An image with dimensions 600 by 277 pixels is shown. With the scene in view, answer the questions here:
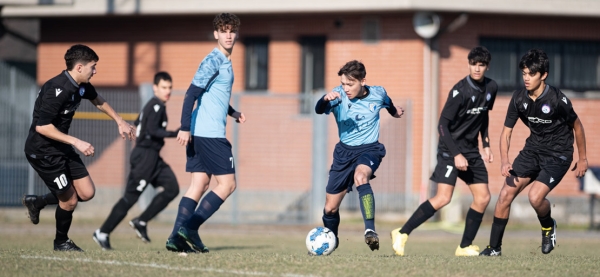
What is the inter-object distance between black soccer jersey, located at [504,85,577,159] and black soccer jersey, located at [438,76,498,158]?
411 millimetres

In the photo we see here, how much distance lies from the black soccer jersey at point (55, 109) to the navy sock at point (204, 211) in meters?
1.66

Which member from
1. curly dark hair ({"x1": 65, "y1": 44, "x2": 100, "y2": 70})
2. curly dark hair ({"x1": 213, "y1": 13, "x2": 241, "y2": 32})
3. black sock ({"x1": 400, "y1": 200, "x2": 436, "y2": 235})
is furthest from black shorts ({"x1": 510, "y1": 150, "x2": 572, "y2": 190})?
curly dark hair ({"x1": 65, "y1": 44, "x2": 100, "y2": 70})

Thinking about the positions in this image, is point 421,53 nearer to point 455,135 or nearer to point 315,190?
point 315,190

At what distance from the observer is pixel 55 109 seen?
9.05 meters

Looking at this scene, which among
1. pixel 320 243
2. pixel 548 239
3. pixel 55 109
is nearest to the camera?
pixel 55 109

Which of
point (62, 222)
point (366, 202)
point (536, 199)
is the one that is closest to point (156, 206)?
point (62, 222)

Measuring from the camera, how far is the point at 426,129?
1892cm

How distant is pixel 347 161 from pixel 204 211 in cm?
165

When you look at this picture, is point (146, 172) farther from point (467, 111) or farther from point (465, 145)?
point (467, 111)

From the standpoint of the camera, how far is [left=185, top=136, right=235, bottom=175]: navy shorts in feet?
29.3

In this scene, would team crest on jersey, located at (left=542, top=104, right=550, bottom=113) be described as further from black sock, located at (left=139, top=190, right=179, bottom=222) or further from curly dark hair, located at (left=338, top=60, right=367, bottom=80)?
black sock, located at (left=139, top=190, right=179, bottom=222)

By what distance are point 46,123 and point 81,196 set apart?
3.42 feet

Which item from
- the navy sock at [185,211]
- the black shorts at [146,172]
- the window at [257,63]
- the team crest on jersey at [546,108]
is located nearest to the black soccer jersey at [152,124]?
the black shorts at [146,172]

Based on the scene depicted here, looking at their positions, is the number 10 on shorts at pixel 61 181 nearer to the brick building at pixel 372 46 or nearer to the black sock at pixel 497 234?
the black sock at pixel 497 234
